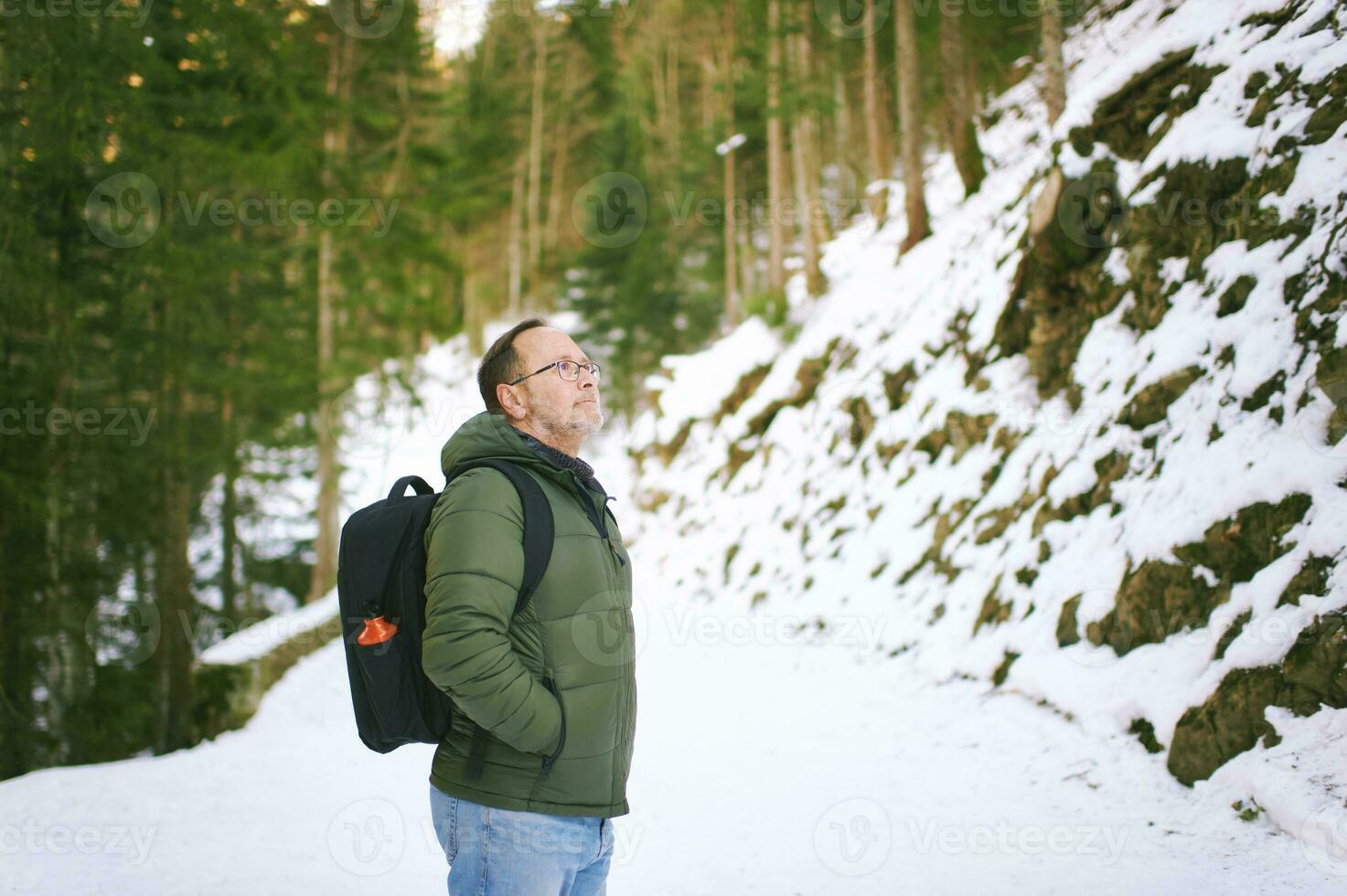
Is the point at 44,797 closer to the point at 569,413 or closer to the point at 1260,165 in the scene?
the point at 569,413

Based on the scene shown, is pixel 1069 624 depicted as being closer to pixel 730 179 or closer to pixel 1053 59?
pixel 1053 59

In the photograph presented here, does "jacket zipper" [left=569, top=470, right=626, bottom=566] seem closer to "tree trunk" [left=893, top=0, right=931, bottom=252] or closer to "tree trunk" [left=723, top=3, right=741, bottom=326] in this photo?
"tree trunk" [left=893, top=0, right=931, bottom=252]

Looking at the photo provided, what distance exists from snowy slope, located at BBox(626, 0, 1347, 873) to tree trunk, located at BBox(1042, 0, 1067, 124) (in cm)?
104

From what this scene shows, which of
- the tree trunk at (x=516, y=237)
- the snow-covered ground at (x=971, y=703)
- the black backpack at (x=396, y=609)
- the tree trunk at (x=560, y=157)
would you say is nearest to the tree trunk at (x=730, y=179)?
the tree trunk at (x=516, y=237)

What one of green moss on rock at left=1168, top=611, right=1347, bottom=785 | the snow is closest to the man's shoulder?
green moss on rock at left=1168, top=611, right=1347, bottom=785

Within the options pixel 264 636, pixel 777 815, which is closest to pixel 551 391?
pixel 777 815

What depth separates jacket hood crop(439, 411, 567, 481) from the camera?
7.45 feet

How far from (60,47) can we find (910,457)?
31.2 feet

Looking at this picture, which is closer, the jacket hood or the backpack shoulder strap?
the backpack shoulder strap

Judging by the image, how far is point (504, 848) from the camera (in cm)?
207

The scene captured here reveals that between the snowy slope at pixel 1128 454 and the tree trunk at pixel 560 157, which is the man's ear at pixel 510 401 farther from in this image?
the tree trunk at pixel 560 157

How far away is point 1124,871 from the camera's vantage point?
155 inches

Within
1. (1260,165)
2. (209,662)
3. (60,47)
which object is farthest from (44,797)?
(1260,165)

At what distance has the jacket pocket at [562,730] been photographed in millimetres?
2107
